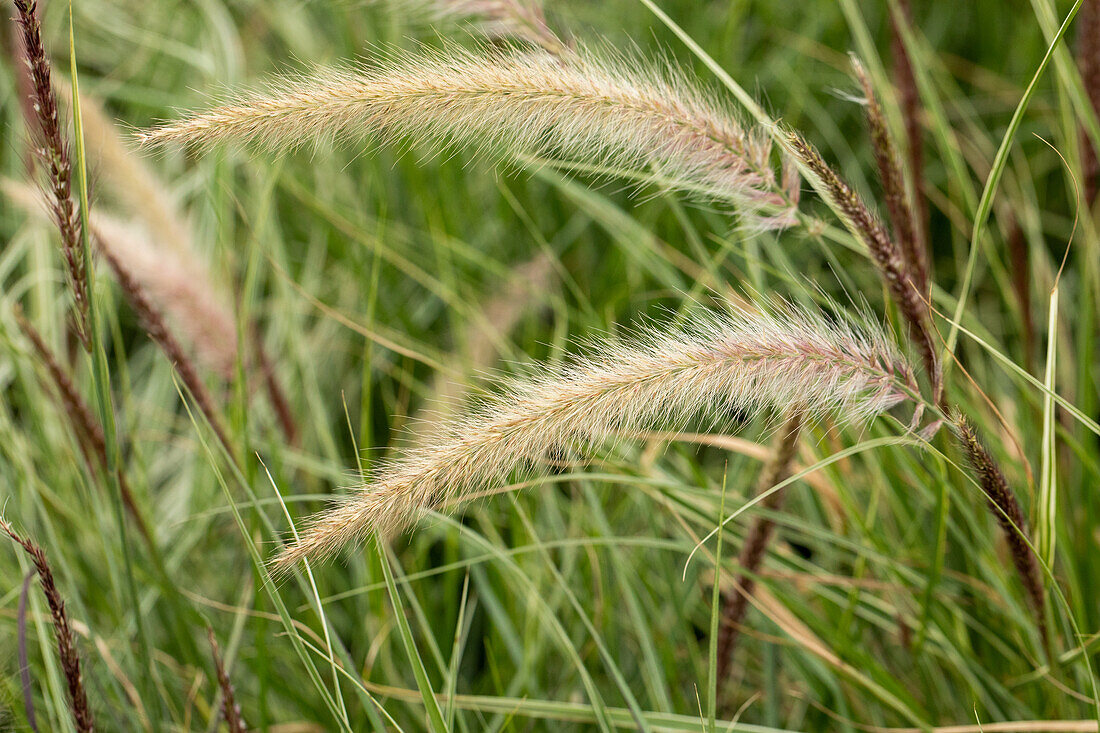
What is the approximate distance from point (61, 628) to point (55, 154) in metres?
0.64

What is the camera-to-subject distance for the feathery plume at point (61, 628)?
1106mm

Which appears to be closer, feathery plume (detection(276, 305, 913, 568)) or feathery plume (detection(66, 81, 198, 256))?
feathery plume (detection(276, 305, 913, 568))

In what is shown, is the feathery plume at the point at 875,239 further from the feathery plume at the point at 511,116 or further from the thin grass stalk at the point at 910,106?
the thin grass stalk at the point at 910,106

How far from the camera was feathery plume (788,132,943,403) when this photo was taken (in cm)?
113

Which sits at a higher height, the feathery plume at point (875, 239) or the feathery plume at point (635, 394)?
the feathery plume at point (875, 239)

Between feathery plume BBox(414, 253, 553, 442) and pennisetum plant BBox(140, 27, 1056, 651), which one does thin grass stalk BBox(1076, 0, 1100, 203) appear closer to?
pennisetum plant BBox(140, 27, 1056, 651)

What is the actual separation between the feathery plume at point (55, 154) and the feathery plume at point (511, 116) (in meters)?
0.12

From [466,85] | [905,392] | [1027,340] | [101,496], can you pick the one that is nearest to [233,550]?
[101,496]

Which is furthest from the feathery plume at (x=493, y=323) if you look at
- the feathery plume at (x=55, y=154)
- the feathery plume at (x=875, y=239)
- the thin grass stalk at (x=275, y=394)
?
the feathery plume at (x=875, y=239)

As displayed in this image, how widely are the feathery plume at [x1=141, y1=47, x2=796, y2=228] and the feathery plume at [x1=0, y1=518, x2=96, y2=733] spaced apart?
0.56m

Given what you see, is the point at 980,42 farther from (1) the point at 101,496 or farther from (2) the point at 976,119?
(1) the point at 101,496

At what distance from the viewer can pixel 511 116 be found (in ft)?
4.01

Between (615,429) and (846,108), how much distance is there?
254cm

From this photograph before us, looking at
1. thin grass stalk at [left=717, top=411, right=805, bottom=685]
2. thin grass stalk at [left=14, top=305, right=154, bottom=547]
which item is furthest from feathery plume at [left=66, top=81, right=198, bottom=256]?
thin grass stalk at [left=717, top=411, right=805, bottom=685]
